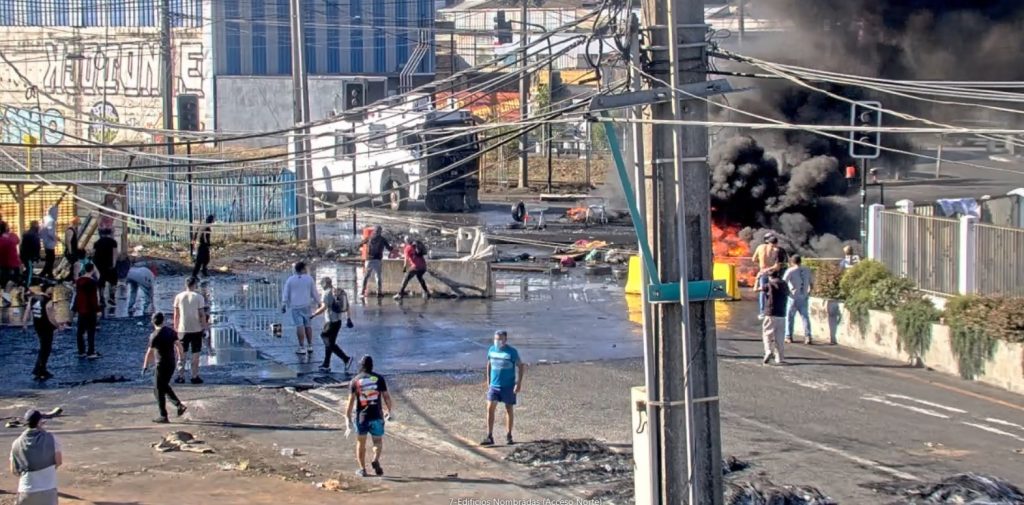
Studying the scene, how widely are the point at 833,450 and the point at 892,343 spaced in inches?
228

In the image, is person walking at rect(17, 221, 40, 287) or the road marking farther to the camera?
person walking at rect(17, 221, 40, 287)

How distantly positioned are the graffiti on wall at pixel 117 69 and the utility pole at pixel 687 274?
180 feet

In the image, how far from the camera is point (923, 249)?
64.4ft

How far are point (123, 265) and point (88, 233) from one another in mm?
2499

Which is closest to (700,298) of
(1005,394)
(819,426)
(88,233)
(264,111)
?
(819,426)

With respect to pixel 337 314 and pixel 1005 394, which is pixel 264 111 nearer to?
pixel 337 314

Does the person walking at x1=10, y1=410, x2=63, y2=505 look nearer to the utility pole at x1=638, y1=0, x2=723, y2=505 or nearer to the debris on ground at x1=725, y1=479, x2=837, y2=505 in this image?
the utility pole at x1=638, y1=0, x2=723, y2=505

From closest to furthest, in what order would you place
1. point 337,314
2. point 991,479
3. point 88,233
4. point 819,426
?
point 991,479
point 819,426
point 337,314
point 88,233

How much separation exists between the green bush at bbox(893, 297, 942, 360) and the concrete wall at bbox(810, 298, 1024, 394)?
0.09m

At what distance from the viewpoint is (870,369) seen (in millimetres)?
17406

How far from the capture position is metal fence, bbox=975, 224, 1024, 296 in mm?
17641

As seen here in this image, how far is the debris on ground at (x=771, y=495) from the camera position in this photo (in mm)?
10430

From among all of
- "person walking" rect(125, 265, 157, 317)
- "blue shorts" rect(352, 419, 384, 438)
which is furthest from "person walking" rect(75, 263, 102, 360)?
"blue shorts" rect(352, 419, 384, 438)

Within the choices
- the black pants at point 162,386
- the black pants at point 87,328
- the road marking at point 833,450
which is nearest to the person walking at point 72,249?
the black pants at point 87,328
